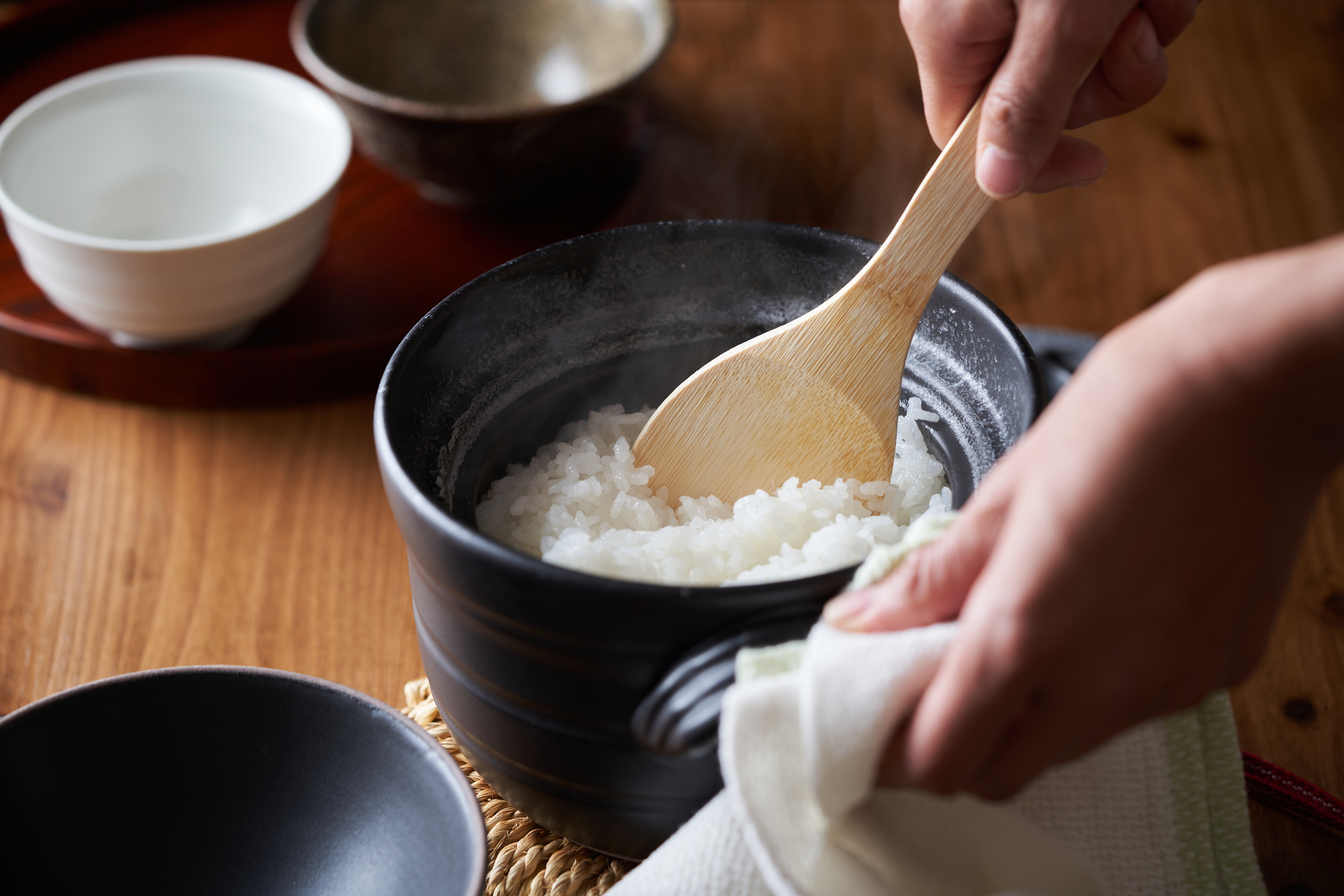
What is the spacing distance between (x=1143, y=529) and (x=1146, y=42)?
0.55 meters

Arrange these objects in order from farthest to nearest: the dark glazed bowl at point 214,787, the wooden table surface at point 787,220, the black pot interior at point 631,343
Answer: the wooden table surface at point 787,220 < the black pot interior at point 631,343 < the dark glazed bowl at point 214,787

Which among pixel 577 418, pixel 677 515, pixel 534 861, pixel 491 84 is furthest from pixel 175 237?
pixel 534 861

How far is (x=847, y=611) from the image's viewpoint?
0.62 meters

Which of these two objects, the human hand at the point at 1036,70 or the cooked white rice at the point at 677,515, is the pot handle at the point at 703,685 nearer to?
the cooked white rice at the point at 677,515

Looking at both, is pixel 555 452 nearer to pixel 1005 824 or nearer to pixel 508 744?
pixel 508 744

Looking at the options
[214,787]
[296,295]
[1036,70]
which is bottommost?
[296,295]

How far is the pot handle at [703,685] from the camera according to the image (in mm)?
629

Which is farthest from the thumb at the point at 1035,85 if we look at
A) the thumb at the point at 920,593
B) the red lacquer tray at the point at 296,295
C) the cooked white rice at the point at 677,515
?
the red lacquer tray at the point at 296,295

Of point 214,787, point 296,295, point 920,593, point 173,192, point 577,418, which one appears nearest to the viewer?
point 920,593

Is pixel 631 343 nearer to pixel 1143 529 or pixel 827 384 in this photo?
pixel 827 384

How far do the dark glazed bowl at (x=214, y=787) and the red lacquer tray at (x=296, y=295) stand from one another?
0.61m

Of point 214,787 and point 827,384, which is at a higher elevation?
point 827,384

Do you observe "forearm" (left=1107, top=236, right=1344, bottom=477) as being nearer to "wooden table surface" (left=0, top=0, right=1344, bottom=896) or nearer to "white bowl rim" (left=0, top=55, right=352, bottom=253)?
"wooden table surface" (left=0, top=0, right=1344, bottom=896)

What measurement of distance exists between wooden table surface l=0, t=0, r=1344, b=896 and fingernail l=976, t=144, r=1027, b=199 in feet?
1.12
